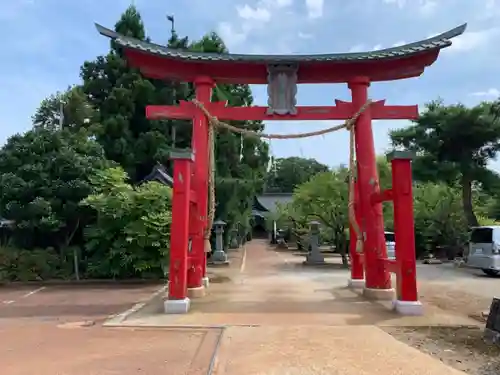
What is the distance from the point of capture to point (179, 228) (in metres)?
8.91

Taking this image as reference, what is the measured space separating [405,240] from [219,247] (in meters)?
14.3

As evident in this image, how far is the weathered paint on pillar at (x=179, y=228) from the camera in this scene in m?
8.80

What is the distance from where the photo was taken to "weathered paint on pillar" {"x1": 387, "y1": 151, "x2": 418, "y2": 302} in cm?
870

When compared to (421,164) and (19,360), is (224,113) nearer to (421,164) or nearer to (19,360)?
(19,360)

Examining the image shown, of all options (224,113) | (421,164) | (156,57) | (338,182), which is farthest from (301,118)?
(421,164)

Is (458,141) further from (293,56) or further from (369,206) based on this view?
(293,56)

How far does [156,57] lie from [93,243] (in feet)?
21.7

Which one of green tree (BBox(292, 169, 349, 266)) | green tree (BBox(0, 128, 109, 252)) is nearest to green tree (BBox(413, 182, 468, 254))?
green tree (BBox(292, 169, 349, 266))

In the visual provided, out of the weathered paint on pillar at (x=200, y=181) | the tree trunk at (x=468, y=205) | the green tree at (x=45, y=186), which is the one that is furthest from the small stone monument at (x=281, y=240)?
the weathered paint on pillar at (x=200, y=181)

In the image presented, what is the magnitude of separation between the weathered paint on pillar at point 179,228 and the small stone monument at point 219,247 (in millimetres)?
12546

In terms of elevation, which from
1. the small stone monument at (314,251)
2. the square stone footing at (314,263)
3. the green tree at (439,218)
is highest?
the green tree at (439,218)

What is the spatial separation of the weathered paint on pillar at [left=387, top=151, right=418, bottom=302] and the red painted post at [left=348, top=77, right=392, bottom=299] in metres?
1.74

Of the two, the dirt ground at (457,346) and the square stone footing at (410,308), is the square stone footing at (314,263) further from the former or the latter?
the dirt ground at (457,346)

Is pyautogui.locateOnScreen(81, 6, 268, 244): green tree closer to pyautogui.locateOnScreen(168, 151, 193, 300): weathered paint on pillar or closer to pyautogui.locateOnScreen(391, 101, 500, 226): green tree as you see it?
pyautogui.locateOnScreen(391, 101, 500, 226): green tree
